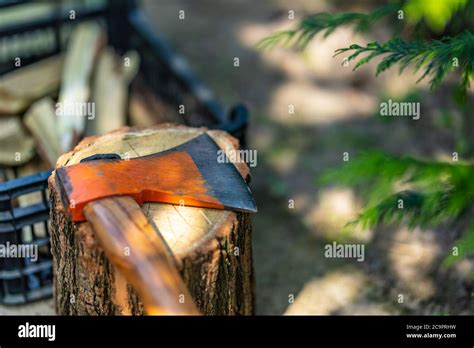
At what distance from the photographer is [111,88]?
22.2 feet

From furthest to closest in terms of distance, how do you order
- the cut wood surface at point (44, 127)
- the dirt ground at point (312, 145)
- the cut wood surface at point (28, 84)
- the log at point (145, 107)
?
the log at point (145, 107)
the cut wood surface at point (28, 84)
the cut wood surface at point (44, 127)
the dirt ground at point (312, 145)

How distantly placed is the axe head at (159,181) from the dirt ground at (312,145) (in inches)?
61.0

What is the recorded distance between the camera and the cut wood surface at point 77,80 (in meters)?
6.09

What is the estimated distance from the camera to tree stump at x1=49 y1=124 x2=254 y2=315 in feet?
11.6

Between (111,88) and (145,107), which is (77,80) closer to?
(111,88)

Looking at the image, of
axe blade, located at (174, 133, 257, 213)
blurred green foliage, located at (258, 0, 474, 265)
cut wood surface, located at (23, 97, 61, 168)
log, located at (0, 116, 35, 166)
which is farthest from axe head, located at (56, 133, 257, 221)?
log, located at (0, 116, 35, 166)

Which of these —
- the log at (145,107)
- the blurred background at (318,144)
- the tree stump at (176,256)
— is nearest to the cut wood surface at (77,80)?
the log at (145,107)

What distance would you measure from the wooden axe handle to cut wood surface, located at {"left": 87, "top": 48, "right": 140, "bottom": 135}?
3.08m

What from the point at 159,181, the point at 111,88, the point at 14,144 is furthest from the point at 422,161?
the point at 14,144

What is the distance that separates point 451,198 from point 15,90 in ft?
14.0

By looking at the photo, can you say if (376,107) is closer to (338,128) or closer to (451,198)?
(338,128)

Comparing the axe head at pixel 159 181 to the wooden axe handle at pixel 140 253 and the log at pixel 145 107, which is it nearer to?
the wooden axe handle at pixel 140 253

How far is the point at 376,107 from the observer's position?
7.15 m

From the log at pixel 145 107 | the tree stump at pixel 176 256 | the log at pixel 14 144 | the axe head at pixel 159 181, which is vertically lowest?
the tree stump at pixel 176 256
